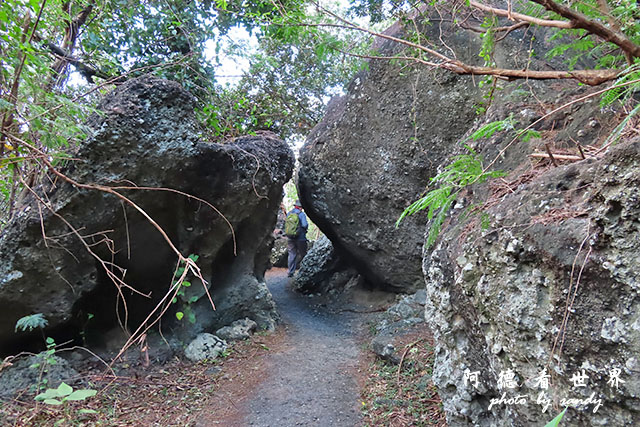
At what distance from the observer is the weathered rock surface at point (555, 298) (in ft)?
5.65

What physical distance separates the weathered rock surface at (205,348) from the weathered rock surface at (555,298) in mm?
3741

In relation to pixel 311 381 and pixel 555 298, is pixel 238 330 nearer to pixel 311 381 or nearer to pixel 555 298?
pixel 311 381

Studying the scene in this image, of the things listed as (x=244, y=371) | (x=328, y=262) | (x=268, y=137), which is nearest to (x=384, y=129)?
(x=268, y=137)

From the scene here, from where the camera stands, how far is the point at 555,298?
1.99 m

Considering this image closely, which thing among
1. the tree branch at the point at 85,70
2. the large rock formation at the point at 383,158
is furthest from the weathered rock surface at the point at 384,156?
the tree branch at the point at 85,70

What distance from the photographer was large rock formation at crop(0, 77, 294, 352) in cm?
456

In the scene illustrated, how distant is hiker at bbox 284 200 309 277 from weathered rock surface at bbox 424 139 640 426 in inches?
304

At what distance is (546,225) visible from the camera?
6.93ft

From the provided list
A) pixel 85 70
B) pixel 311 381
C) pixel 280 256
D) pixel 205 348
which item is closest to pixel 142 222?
pixel 205 348

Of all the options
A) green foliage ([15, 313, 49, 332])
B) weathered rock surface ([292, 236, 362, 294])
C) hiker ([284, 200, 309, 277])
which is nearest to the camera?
green foliage ([15, 313, 49, 332])

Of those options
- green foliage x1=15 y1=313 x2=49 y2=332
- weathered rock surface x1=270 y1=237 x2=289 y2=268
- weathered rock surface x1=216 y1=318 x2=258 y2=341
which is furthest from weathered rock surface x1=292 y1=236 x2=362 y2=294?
green foliage x1=15 y1=313 x2=49 y2=332

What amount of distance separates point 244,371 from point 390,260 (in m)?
3.63

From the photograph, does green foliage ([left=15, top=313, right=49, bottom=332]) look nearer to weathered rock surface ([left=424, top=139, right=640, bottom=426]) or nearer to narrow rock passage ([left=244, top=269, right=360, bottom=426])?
narrow rock passage ([left=244, top=269, right=360, bottom=426])

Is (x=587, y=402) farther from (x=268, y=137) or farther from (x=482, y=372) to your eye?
(x=268, y=137)
